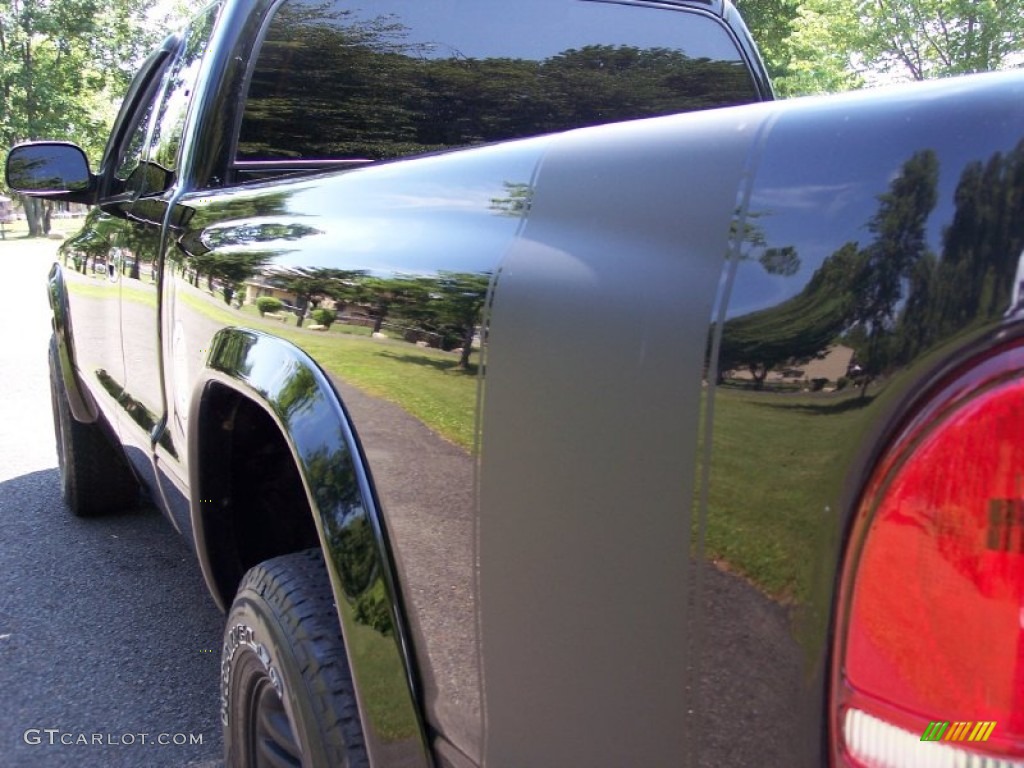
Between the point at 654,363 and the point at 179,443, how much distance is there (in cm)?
181

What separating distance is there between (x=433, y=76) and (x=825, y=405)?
7.69 feet

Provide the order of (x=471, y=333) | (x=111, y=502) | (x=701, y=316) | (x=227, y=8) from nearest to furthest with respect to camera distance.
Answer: (x=701, y=316), (x=471, y=333), (x=227, y=8), (x=111, y=502)

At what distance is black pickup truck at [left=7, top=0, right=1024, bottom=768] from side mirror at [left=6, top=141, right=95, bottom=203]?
63.2 inches

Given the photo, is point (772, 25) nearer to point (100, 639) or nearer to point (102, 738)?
point (100, 639)

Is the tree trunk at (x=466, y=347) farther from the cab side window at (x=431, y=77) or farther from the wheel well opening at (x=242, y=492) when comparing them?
the cab side window at (x=431, y=77)

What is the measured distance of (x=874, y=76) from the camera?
13711 millimetres

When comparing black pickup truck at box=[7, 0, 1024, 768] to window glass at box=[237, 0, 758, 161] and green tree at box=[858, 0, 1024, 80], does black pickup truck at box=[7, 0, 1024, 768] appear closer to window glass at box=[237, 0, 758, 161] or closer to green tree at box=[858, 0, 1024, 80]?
window glass at box=[237, 0, 758, 161]

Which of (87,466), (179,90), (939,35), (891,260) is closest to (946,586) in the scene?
(891,260)

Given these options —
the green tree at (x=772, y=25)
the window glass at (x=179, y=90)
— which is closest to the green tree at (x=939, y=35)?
the green tree at (x=772, y=25)

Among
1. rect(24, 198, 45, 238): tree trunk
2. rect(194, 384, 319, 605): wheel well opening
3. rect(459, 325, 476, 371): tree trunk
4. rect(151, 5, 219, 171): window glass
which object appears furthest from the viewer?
rect(24, 198, 45, 238): tree trunk

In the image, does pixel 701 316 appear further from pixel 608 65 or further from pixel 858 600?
pixel 608 65

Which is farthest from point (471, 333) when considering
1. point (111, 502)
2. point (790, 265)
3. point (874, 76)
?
point (874, 76)

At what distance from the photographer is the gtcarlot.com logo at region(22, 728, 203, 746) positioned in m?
2.83

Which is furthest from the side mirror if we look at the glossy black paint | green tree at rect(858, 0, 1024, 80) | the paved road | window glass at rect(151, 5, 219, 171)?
green tree at rect(858, 0, 1024, 80)
